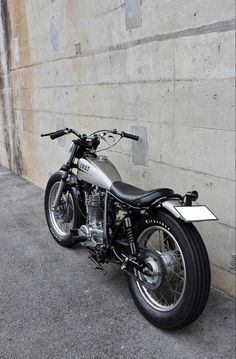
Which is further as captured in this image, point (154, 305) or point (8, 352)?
point (154, 305)

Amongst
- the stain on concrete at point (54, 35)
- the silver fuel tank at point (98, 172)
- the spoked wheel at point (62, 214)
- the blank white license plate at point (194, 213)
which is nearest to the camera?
the blank white license plate at point (194, 213)

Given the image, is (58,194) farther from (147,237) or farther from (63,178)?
(147,237)

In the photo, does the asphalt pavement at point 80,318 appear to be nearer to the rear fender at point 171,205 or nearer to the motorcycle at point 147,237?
the motorcycle at point 147,237

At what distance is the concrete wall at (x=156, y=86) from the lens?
8.27 ft

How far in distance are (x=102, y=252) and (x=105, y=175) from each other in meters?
0.57

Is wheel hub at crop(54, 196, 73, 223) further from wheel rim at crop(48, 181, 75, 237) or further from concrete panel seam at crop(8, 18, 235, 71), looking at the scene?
concrete panel seam at crop(8, 18, 235, 71)

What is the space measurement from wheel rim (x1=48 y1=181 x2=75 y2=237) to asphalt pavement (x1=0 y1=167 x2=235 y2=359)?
231 millimetres

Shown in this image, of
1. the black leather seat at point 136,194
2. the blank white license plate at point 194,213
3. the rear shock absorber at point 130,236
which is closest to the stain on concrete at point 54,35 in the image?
the black leather seat at point 136,194

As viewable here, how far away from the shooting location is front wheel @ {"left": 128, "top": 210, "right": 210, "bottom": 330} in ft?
7.17

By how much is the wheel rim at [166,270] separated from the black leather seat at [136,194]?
0.59 feet

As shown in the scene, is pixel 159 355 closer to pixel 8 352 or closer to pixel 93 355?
pixel 93 355

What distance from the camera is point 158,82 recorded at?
117 inches

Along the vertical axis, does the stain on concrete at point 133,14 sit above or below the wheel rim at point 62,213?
above

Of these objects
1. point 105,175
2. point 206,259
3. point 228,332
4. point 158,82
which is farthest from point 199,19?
point 228,332
